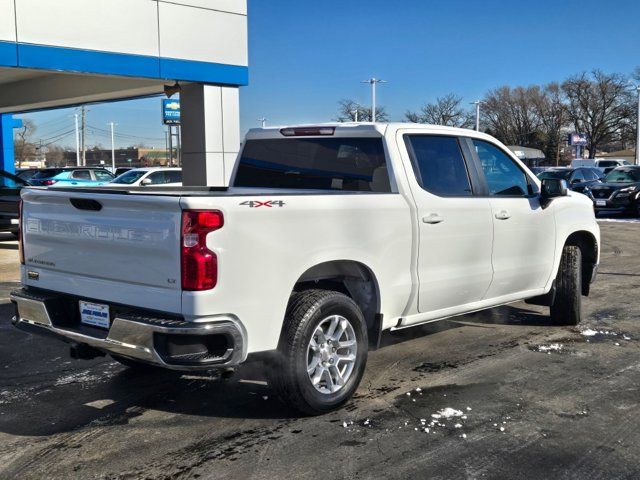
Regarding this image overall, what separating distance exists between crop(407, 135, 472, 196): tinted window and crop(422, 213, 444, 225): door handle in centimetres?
22

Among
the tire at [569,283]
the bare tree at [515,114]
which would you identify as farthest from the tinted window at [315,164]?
the bare tree at [515,114]

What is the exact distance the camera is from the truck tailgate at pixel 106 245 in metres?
3.94

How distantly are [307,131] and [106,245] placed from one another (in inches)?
84.9

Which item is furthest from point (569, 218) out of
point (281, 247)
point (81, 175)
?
point (81, 175)

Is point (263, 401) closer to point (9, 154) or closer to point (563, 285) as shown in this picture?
point (563, 285)

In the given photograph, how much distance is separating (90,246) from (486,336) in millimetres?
4020

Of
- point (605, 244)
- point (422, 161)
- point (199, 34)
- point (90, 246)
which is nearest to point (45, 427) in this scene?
point (90, 246)

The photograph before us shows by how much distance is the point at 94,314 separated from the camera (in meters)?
4.35

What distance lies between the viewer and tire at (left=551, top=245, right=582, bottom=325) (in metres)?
6.93

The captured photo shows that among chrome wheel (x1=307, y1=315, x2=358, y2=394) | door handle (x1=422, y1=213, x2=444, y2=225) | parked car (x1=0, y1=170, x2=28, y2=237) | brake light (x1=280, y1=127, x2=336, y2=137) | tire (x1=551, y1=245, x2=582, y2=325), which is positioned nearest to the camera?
chrome wheel (x1=307, y1=315, x2=358, y2=394)

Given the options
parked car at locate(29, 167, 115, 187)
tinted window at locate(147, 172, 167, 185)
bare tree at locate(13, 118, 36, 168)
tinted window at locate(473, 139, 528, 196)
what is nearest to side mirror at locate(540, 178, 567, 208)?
tinted window at locate(473, 139, 528, 196)

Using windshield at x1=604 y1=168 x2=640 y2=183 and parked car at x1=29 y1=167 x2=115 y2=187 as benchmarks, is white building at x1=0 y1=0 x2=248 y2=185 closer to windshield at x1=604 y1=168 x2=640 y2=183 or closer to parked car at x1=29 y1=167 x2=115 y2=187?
parked car at x1=29 y1=167 x2=115 y2=187

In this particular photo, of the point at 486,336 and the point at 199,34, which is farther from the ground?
the point at 199,34

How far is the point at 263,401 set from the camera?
490 centimetres
